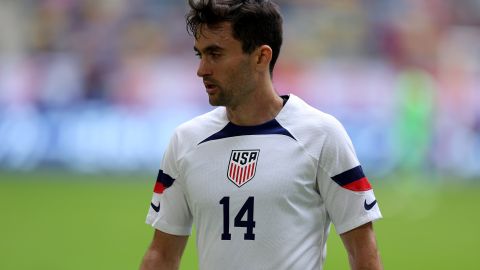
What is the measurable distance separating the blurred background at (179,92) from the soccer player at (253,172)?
28.9 feet

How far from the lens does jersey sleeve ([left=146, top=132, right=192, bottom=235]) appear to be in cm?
425

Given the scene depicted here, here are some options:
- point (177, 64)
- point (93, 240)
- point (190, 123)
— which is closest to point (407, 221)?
point (93, 240)

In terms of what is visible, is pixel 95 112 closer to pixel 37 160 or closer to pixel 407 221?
pixel 37 160

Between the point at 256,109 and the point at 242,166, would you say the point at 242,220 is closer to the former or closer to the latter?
the point at 242,166

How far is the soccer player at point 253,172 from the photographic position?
3988 mm

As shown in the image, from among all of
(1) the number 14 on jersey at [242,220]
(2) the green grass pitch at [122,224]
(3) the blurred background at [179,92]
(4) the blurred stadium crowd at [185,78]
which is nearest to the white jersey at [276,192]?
(1) the number 14 on jersey at [242,220]

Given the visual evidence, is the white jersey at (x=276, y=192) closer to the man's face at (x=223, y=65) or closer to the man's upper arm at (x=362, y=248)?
the man's upper arm at (x=362, y=248)

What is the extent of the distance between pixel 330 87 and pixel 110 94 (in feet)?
11.2

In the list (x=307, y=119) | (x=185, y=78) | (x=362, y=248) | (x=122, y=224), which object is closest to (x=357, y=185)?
(x=362, y=248)

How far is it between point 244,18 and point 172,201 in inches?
31.4

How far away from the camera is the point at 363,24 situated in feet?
59.0

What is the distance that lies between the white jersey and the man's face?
0.50 ft

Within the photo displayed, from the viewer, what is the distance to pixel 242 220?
13.1 ft

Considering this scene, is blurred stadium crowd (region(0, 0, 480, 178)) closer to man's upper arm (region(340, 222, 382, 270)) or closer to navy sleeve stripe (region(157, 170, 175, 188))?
navy sleeve stripe (region(157, 170, 175, 188))
